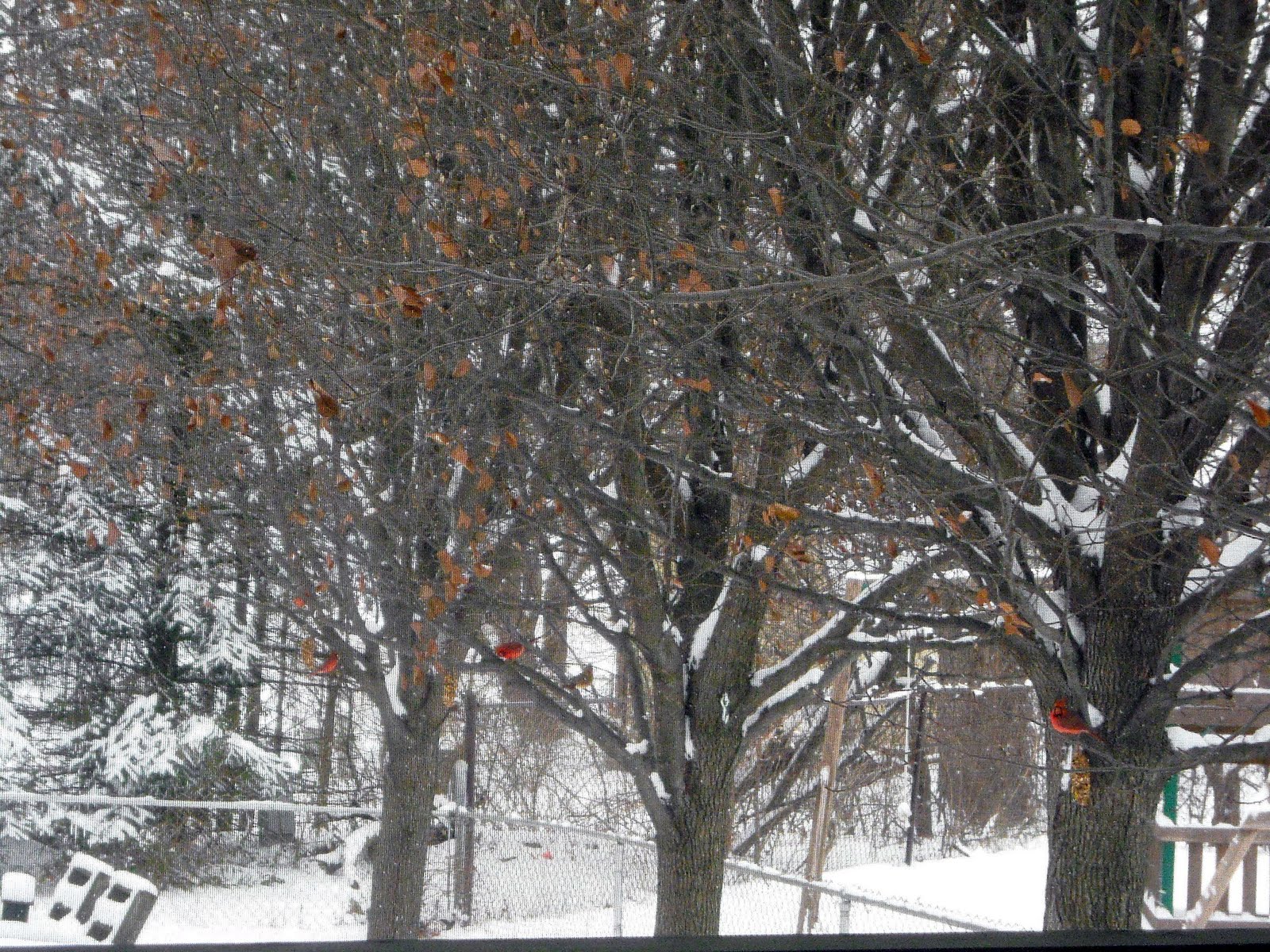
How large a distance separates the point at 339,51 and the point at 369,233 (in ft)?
1.69

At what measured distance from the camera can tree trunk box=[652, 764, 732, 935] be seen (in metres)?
3.75

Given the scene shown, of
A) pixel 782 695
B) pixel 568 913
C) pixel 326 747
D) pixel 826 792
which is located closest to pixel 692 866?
pixel 782 695

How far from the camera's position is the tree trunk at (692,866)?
3752 mm

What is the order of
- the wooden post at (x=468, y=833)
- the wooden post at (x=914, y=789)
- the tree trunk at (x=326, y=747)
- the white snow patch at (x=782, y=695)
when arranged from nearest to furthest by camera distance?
the white snow patch at (x=782, y=695) < the wooden post at (x=468, y=833) < the tree trunk at (x=326, y=747) < the wooden post at (x=914, y=789)

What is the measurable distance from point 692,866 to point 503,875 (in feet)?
6.40

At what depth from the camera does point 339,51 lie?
3146 mm

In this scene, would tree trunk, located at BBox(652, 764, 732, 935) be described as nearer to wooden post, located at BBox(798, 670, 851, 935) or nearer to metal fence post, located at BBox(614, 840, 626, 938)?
metal fence post, located at BBox(614, 840, 626, 938)

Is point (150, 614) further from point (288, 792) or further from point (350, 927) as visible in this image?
point (350, 927)

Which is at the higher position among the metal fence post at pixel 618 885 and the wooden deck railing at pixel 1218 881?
the wooden deck railing at pixel 1218 881

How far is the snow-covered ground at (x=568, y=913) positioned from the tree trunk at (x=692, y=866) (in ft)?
2.99

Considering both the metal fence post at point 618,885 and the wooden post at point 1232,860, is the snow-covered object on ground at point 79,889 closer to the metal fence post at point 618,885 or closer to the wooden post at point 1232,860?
the metal fence post at point 618,885

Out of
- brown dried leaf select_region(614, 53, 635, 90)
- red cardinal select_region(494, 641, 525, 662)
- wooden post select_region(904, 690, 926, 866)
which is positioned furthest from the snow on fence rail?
A: brown dried leaf select_region(614, 53, 635, 90)

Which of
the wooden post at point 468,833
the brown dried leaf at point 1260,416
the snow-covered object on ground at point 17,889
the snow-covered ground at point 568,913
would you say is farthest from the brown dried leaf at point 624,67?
the wooden post at point 468,833

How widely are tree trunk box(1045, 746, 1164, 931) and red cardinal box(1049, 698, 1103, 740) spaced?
9 cm
